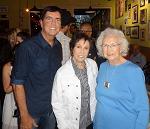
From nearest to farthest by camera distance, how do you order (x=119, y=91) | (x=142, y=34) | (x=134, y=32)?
(x=119, y=91) < (x=142, y=34) < (x=134, y=32)

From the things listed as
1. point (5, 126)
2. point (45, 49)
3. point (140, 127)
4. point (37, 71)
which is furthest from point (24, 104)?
point (140, 127)

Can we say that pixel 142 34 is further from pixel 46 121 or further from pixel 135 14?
pixel 46 121

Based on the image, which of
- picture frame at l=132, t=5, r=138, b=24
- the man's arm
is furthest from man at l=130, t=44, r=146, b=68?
the man's arm

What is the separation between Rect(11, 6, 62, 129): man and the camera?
7.73 ft

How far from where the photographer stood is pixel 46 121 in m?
2.64

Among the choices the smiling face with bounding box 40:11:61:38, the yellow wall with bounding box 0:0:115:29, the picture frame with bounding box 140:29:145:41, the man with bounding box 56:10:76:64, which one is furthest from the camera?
the yellow wall with bounding box 0:0:115:29

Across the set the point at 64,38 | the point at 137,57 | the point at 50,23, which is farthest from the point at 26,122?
the point at 137,57

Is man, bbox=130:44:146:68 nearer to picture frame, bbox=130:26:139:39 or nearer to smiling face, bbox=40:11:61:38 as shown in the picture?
picture frame, bbox=130:26:139:39

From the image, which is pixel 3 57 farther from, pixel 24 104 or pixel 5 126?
pixel 24 104

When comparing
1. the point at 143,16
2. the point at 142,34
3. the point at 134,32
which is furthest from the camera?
the point at 134,32

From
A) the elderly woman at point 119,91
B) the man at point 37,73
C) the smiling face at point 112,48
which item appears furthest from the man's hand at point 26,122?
the smiling face at point 112,48

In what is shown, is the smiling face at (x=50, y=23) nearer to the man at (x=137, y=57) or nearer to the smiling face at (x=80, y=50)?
the smiling face at (x=80, y=50)

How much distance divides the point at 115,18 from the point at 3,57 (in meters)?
9.65

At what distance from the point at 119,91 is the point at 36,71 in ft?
2.47
